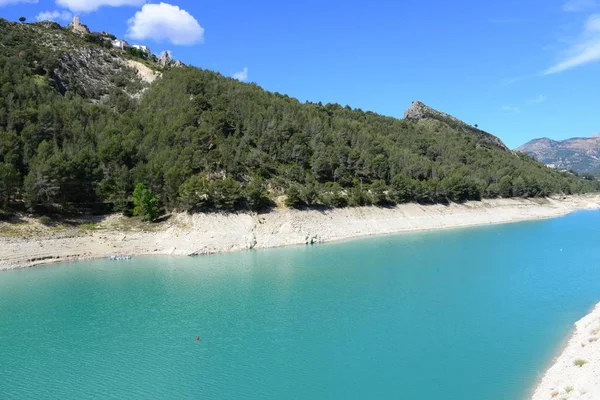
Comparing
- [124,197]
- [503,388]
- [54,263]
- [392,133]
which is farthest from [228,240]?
[392,133]

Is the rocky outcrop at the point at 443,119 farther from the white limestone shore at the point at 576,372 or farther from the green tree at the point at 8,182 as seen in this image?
the white limestone shore at the point at 576,372

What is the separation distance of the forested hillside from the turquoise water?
38.9 ft

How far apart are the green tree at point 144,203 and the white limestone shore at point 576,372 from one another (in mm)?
41433

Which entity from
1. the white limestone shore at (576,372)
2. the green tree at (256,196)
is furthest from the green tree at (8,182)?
the white limestone shore at (576,372)

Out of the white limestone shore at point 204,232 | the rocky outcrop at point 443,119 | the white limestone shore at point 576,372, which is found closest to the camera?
the white limestone shore at point 576,372

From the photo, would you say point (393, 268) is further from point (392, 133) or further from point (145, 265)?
point (392, 133)

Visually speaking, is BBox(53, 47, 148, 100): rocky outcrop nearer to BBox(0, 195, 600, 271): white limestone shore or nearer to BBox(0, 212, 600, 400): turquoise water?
BBox(0, 195, 600, 271): white limestone shore

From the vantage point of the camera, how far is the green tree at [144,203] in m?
48.8

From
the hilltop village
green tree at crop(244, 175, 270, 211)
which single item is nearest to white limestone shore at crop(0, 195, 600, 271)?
green tree at crop(244, 175, 270, 211)

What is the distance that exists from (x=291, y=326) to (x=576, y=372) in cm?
1326

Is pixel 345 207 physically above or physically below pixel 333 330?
above

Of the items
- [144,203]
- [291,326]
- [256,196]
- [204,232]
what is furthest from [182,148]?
[291,326]

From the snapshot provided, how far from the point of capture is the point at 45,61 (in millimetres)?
77875

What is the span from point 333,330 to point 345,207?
38.4m
